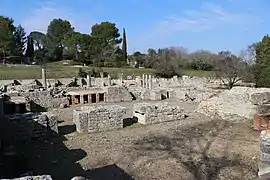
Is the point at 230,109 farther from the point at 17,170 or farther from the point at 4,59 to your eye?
the point at 4,59

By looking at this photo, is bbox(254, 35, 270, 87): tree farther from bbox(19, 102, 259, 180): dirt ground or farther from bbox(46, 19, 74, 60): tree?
bbox(46, 19, 74, 60): tree

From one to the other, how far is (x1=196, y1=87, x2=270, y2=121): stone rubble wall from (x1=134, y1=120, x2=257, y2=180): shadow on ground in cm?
193

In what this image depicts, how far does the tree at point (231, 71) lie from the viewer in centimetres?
3284

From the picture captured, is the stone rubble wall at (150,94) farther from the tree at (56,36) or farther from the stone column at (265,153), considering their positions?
the tree at (56,36)

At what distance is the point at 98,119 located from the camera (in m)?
14.7

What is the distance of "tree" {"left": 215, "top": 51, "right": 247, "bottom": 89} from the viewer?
3284 centimetres

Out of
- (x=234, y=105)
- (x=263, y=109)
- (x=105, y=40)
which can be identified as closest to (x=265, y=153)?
(x=263, y=109)

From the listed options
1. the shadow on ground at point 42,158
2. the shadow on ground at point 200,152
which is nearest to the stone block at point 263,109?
the shadow on ground at point 200,152

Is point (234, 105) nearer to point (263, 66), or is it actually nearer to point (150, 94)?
point (150, 94)

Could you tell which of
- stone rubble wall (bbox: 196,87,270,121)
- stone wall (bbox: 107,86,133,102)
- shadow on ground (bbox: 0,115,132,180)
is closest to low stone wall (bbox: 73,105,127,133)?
shadow on ground (bbox: 0,115,132,180)

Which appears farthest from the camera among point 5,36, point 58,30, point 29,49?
point 29,49

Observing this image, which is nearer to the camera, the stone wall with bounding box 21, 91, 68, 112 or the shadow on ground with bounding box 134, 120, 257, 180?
the shadow on ground with bounding box 134, 120, 257, 180

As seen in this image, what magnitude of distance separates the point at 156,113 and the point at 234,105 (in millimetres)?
4194

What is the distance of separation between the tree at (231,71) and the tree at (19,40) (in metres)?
40.9
